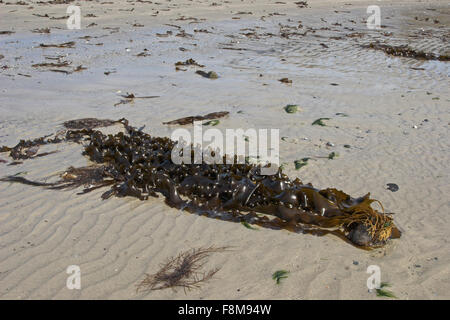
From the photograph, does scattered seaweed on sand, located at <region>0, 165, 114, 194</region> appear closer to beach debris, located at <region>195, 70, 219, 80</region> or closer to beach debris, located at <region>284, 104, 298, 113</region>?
beach debris, located at <region>284, 104, 298, 113</region>

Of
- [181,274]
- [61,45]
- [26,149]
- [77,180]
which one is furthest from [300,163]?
[61,45]

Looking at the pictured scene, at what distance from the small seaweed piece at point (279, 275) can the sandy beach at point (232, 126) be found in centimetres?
4

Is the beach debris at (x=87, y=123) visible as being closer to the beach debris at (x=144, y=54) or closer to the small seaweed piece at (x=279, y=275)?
the small seaweed piece at (x=279, y=275)

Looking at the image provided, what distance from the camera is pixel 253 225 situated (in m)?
3.38

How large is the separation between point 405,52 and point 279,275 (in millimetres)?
9684

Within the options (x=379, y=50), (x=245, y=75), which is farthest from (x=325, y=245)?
(x=379, y=50)

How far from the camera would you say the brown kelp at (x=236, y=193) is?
10.6 ft

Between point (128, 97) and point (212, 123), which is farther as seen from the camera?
point (128, 97)

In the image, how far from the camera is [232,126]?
18.5ft

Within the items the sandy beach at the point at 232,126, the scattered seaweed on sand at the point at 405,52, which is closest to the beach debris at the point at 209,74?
the sandy beach at the point at 232,126

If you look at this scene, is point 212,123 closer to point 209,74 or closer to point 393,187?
point 393,187
